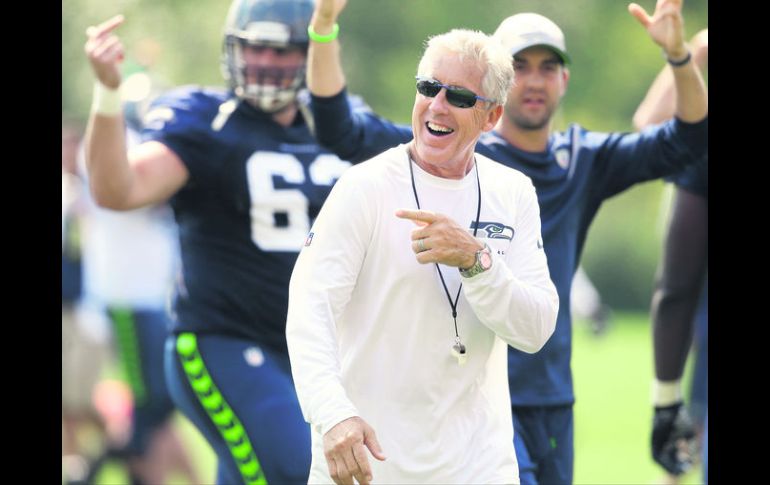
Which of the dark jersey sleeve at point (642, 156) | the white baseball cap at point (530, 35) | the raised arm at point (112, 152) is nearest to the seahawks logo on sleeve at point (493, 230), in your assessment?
the white baseball cap at point (530, 35)

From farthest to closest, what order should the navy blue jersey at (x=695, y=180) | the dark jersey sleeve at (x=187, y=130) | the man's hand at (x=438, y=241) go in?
the navy blue jersey at (x=695, y=180), the dark jersey sleeve at (x=187, y=130), the man's hand at (x=438, y=241)

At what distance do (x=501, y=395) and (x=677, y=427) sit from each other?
2322 mm

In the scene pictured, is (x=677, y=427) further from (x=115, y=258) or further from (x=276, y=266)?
(x=115, y=258)

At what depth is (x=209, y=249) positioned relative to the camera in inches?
227

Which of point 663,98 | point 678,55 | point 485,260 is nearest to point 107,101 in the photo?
point 485,260

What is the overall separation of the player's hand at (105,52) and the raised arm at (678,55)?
1.81 metres

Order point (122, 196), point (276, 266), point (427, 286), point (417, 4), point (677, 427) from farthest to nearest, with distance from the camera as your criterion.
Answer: point (417, 4) → point (677, 427) → point (276, 266) → point (122, 196) → point (427, 286)

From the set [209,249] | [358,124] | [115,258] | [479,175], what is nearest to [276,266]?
[209,249]

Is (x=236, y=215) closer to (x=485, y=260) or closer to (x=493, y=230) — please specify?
(x=493, y=230)

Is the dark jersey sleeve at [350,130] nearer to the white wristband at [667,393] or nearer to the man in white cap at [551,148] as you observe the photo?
the man in white cap at [551,148]

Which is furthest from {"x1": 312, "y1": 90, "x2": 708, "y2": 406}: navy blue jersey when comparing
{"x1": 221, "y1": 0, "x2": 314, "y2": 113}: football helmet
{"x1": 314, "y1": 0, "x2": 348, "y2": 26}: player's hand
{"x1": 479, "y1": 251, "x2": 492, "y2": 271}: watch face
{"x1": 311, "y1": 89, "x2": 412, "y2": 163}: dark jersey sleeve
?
{"x1": 479, "y1": 251, "x2": 492, "y2": 271}: watch face

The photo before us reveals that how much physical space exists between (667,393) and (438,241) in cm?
287

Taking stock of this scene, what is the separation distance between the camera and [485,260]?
3.95 meters

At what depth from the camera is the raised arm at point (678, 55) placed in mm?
5453
